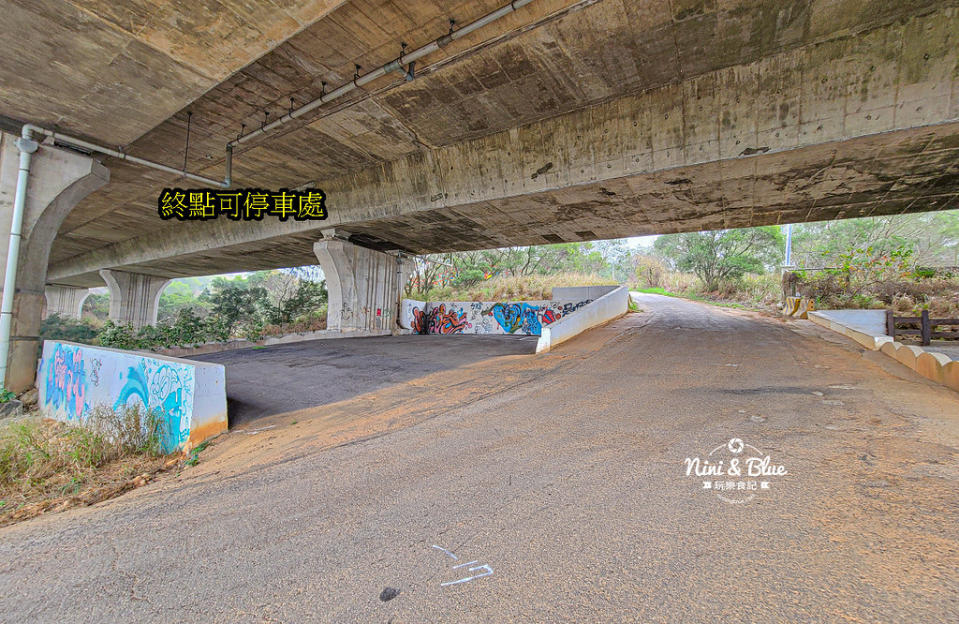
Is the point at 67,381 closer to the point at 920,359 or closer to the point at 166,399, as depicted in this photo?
the point at 166,399

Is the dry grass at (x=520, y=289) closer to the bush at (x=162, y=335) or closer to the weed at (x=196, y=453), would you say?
the bush at (x=162, y=335)

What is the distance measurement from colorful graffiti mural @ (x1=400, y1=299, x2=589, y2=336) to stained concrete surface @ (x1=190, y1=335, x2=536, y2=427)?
6.85m

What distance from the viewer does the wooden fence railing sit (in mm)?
12445

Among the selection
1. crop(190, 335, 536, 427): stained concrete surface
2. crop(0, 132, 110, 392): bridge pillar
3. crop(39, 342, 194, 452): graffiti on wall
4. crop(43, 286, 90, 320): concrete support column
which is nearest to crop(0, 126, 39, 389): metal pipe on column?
crop(0, 132, 110, 392): bridge pillar

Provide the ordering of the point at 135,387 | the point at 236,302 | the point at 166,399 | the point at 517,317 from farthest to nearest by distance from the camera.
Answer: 1. the point at 236,302
2. the point at 517,317
3. the point at 135,387
4. the point at 166,399

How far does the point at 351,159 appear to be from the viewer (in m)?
12.4

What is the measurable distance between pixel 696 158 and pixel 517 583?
8.89 metres

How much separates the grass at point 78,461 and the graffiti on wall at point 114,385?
0.81ft

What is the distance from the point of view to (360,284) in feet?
61.0

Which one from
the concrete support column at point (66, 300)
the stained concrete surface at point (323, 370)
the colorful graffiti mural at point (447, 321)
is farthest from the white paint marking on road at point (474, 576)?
the concrete support column at point (66, 300)

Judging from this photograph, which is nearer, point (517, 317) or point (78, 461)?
point (78, 461)

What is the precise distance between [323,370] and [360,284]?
9447 mm

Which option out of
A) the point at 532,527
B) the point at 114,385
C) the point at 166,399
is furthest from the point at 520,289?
the point at 532,527

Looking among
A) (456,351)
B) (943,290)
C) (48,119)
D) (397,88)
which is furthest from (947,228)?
(48,119)
